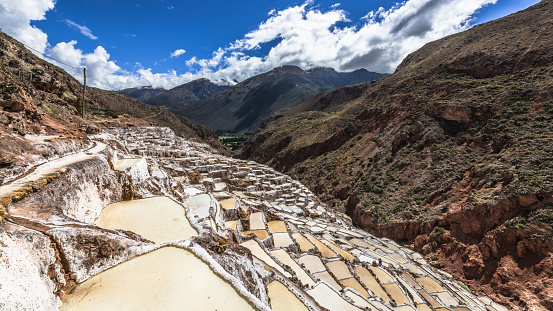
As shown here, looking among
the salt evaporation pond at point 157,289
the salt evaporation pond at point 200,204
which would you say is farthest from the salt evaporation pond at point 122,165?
the salt evaporation pond at point 157,289

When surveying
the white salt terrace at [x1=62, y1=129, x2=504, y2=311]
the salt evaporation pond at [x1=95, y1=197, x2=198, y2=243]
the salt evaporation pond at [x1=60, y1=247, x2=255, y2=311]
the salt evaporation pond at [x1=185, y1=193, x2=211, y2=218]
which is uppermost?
the salt evaporation pond at [x1=95, y1=197, x2=198, y2=243]

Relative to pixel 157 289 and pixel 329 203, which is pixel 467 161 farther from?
pixel 157 289

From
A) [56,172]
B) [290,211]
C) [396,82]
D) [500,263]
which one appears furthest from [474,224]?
[396,82]

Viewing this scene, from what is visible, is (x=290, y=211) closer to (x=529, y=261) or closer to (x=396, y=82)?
(x=529, y=261)

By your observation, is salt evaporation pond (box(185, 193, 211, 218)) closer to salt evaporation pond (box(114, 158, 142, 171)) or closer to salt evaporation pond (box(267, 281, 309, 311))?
salt evaporation pond (box(114, 158, 142, 171))

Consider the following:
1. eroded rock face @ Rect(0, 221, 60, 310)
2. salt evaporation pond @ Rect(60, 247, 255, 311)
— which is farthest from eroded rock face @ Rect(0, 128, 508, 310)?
salt evaporation pond @ Rect(60, 247, 255, 311)

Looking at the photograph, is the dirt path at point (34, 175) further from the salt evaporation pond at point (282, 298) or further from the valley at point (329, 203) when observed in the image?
the salt evaporation pond at point (282, 298)
